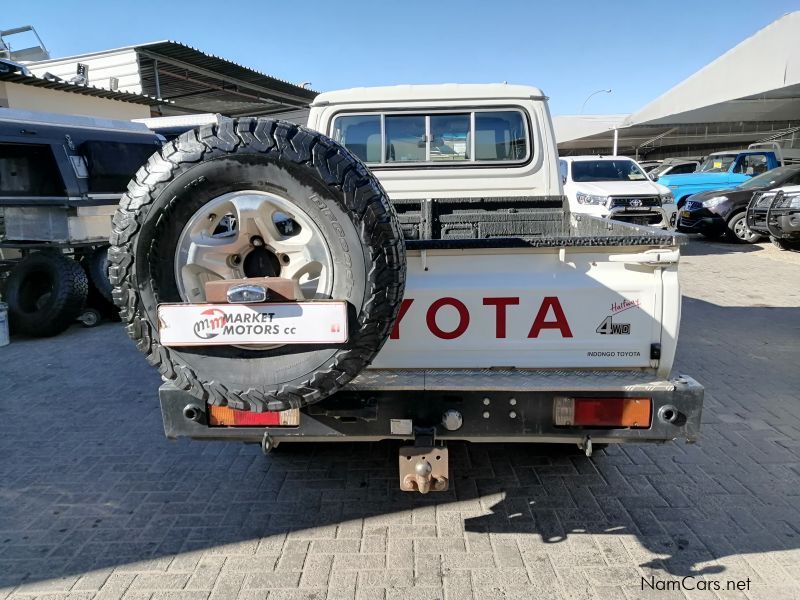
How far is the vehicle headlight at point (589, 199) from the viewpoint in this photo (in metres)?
11.3

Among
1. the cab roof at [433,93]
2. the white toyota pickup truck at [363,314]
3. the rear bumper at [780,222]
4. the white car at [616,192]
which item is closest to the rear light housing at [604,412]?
the white toyota pickup truck at [363,314]

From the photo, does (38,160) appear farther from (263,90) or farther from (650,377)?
(263,90)

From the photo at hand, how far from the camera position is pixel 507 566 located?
2625mm

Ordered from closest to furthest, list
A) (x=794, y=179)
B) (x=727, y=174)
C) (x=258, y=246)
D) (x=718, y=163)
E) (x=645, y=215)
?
(x=258, y=246), (x=645, y=215), (x=794, y=179), (x=727, y=174), (x=718, y=163)

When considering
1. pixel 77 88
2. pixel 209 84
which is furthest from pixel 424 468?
pixel 209 84

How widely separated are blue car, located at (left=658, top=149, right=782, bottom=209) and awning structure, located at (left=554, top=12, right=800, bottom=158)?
15.4 ft

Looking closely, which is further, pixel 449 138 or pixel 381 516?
pixel 449 138

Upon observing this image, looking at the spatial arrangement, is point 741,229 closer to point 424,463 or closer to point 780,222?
point 780,222

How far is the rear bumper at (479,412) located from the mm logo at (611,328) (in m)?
0.21

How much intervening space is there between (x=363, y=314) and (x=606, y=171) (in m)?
11.9

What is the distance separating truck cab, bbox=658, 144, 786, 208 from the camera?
1556 cm

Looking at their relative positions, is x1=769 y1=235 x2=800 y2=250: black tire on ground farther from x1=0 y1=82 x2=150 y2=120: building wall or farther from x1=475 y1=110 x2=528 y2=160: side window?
x1=0 y1=82 x2=150 y2=120: building wall

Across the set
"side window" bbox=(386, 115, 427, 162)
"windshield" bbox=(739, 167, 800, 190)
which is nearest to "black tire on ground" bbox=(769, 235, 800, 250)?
"windshield" bbox=(739, 167, 800, 190)

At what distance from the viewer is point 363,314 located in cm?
217
